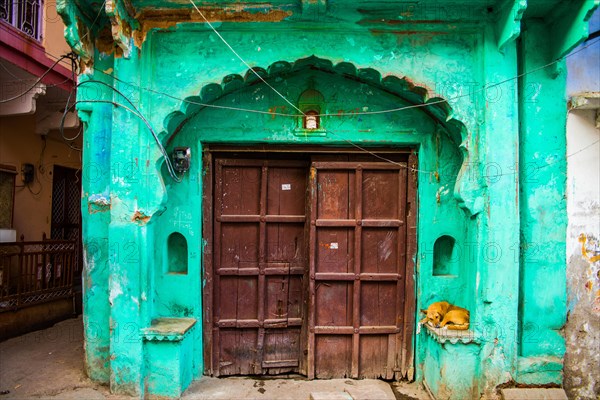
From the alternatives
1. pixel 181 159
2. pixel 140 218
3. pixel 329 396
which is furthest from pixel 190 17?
pixel 329 396

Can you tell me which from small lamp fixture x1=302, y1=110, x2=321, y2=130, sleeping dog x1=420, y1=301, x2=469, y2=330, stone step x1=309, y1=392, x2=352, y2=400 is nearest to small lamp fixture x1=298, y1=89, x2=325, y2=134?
small lamp fixture x1=302, y1=110, x2=321, y2=130

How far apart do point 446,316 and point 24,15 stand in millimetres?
6822

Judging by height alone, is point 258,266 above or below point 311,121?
below

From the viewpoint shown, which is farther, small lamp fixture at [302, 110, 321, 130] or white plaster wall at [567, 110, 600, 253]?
small lamp fixture at [302, 110, 321, 130]

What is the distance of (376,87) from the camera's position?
419 cm

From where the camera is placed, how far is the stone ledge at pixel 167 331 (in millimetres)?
3669

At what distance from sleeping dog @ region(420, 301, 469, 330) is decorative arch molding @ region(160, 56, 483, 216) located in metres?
0.95

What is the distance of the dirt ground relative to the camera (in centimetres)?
380

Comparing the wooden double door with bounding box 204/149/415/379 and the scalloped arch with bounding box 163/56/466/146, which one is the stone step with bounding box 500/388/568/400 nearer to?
the wooden double door with bounding box 204/149/415/379

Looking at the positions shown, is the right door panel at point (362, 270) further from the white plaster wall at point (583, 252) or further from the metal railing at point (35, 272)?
the metal railing at point (35, 272)

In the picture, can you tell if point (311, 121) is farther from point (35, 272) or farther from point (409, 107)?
point (35, 272)

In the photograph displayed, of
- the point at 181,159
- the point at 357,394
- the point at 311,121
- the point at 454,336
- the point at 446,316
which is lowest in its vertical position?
the point at 357,394

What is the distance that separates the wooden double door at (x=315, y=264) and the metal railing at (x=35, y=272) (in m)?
3.22

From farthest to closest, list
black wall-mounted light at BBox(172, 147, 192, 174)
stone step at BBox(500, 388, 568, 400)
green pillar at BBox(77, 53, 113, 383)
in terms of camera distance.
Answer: black wall-mounted light at BBox(172, 147, 192, 174) → green pillar at BBox(77, 53, 113, 383) → stone step at BBox(500, 388, 568, 400)
